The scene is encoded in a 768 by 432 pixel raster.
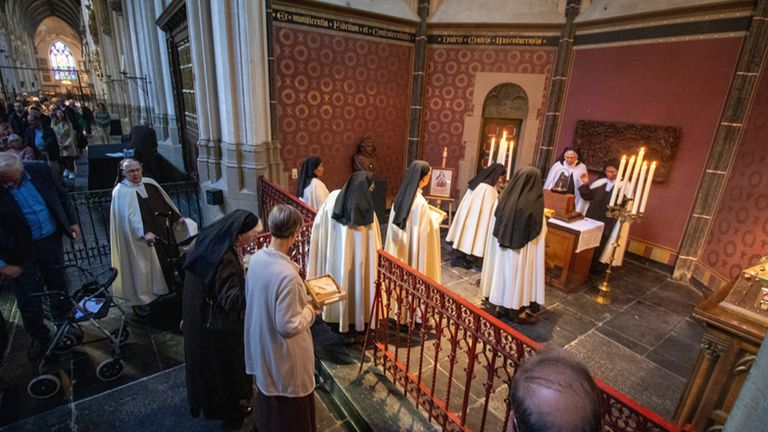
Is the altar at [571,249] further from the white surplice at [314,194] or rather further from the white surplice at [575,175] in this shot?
the white surplice at [314,194]

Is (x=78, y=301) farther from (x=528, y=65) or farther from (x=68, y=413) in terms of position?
(x=528, y=65)

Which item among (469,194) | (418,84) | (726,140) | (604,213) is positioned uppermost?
(418,84)

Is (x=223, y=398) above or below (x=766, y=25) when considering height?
below

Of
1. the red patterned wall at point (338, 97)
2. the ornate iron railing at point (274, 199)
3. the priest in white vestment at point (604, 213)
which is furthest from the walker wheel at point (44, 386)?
the priest in white vestment at point (604, 213)

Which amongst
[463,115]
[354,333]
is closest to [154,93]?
[463,115]

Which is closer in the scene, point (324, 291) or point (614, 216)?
point (324, 291)

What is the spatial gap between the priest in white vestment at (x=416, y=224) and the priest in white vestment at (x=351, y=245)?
1.55 ft

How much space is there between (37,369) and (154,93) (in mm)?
9973

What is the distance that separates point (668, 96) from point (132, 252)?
7.81 m

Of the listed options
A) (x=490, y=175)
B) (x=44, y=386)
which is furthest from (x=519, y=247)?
(x=44, y=386)

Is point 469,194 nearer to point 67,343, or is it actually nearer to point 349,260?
point 349,260

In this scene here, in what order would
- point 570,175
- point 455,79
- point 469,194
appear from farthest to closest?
1. point 455,79
2. point 570,175
3. point 469,194

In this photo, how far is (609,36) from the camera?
6496mm

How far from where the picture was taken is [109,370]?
332 centimetres
